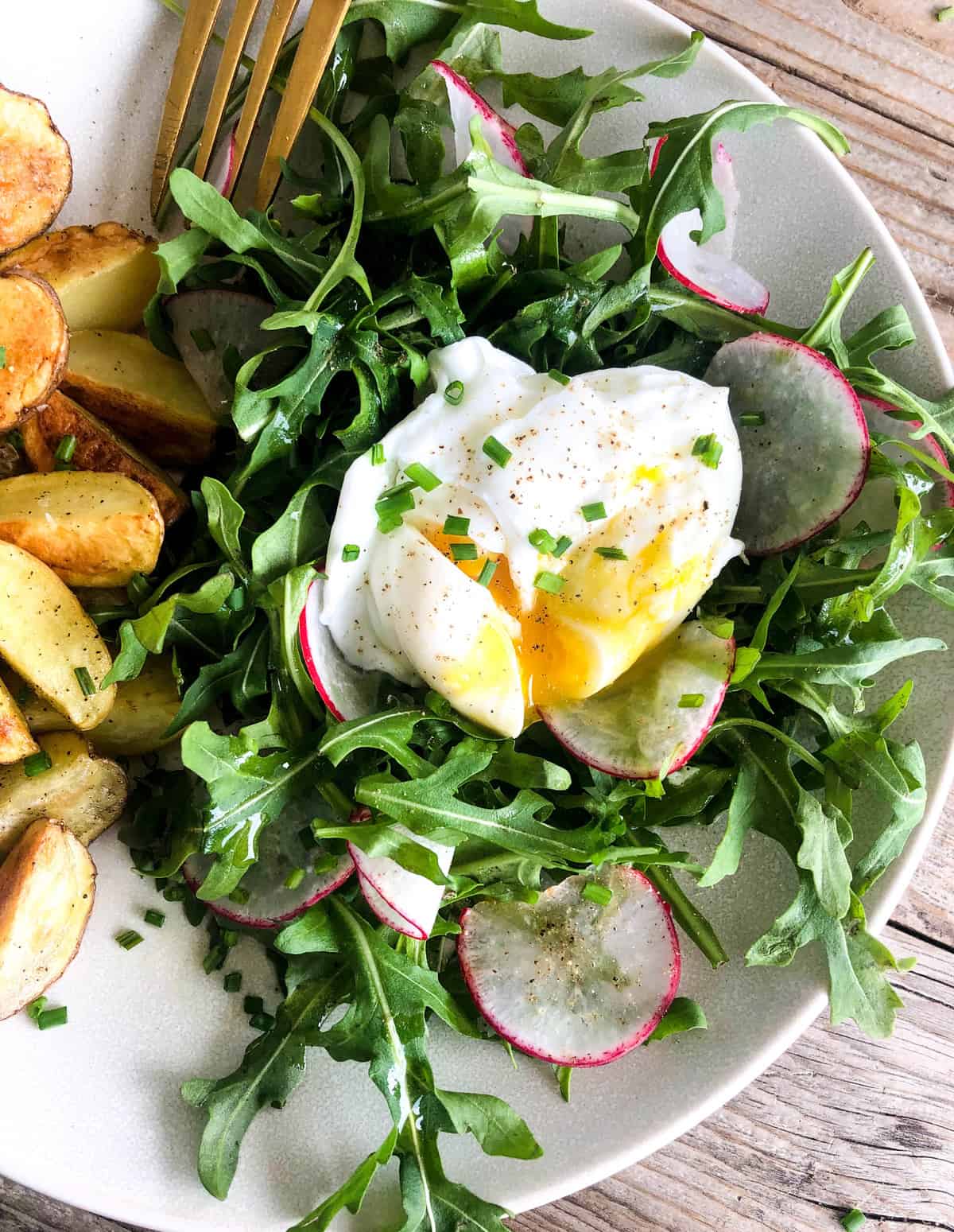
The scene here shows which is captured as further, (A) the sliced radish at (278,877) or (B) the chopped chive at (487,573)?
(A) the sliced radish at (278,877)

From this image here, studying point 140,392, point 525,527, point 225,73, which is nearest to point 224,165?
point 225,73

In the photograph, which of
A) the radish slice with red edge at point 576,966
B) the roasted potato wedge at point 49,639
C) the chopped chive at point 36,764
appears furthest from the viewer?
the radish slice with red edge at point 576,966

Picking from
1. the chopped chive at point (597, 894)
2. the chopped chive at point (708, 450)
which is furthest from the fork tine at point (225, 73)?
the chopped chive at point (597, 894)

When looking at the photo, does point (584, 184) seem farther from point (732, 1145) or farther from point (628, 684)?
point (732, 1145)

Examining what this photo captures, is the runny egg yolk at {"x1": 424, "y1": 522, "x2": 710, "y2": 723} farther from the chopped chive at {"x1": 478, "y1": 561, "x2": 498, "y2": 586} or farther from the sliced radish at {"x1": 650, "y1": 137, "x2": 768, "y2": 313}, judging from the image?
the sliced radish at {"x1": 650, "y1": 137, "x2": 768, "y2": 313}

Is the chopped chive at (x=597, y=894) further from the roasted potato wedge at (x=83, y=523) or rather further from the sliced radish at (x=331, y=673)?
the roasted potato wedge at (x=83, y=523)

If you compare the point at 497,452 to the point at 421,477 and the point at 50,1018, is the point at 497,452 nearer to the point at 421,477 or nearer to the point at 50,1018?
the point at 421,477
